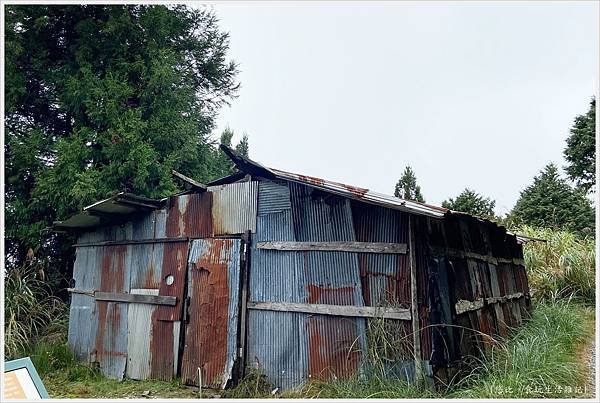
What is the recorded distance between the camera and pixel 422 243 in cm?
486

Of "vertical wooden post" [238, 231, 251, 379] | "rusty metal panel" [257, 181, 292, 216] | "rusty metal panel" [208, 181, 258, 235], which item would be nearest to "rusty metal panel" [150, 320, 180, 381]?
"vertical wooden post" [238, 231, 251, 379]

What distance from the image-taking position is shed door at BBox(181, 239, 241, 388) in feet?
18.3

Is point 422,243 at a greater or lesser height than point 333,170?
lesser

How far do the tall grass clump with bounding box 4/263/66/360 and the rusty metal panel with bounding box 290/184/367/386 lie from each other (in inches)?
213

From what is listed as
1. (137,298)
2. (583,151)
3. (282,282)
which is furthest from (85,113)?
(583,151)

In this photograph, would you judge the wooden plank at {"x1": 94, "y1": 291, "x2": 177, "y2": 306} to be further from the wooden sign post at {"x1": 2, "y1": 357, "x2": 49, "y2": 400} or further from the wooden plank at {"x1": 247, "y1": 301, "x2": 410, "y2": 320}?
the wooden sign post at {"x1": 2, "y1": 357, "x2": 49, "y2": 400}

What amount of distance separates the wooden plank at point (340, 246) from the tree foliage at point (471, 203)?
42.7 ft

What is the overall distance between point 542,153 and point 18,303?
63.2ft

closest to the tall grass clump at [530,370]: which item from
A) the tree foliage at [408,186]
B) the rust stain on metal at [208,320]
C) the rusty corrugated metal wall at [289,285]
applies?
the rusty corrugated metal wall at [289,285]

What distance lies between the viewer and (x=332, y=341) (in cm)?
505

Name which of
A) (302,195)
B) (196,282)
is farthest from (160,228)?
(302,195)

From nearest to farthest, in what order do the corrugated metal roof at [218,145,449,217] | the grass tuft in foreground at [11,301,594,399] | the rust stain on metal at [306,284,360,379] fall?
1. the grass tuft in foreground at [11,301,594,399]
2. the corrugated metal roof at [218,145,449,217]
3. the rust stain on metal at [306,284,360,379]

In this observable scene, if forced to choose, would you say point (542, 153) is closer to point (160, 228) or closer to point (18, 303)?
point (160, 228)

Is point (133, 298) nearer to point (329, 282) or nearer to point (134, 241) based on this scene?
point (134, 241)
